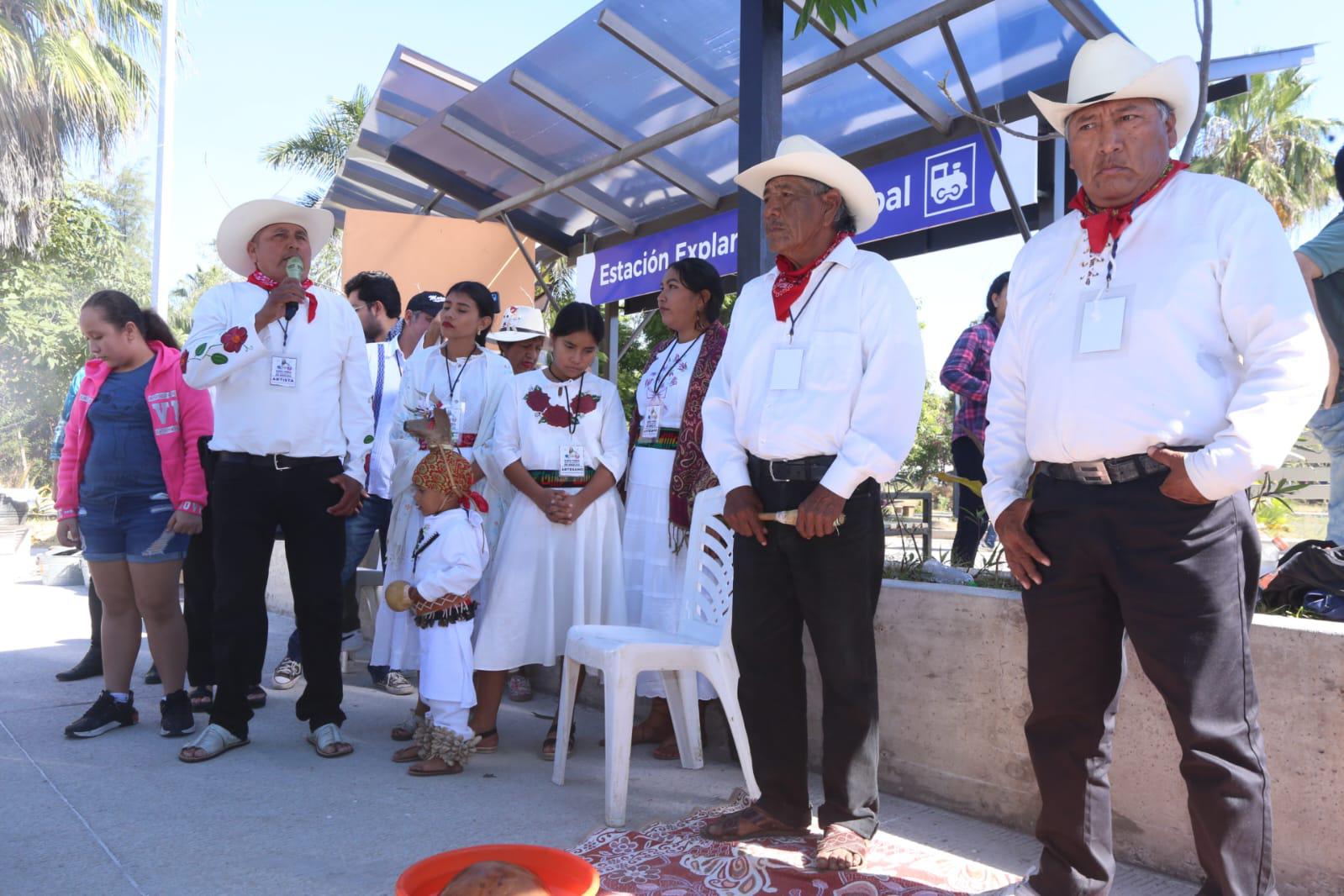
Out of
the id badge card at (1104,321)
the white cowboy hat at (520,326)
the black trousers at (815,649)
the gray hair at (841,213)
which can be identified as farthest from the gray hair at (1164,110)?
the white cowboy hat at (520,326)

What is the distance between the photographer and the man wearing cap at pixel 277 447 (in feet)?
14.2

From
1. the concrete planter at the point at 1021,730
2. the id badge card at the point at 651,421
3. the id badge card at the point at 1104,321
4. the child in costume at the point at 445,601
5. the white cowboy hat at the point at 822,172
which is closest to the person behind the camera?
the id badge card at the point at 1104,321

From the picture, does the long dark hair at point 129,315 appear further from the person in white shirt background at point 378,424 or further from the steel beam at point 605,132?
the steel beam at point 605,132

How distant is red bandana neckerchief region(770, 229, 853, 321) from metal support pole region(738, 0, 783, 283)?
4.36 feet

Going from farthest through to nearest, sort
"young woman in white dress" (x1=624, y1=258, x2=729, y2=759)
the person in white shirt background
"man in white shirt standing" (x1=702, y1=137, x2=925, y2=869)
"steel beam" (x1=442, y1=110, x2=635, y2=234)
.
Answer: "steel beam" (x1=442, y1=110, x2=635, y2=234), the person in white shirt background, "young woman in white dress" (x1=624, y1=258, x2=729, y2=759), "man in white shirt standing" (x1=702, y1=137, x2=925, y2=869)

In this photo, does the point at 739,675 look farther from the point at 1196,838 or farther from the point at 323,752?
the point at 323,752

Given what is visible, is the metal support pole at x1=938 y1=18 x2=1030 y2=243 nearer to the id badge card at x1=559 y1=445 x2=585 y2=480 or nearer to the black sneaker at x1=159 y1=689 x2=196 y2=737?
the id badge card at x1=559 y1=445 x2=585 y2=480

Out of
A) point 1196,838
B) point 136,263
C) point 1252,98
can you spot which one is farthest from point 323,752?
point 136,263

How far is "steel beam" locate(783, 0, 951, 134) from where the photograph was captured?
5.72m

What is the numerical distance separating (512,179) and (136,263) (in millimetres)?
48012

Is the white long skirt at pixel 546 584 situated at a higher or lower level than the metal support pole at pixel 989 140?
lower

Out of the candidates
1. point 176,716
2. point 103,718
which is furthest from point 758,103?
point 103,718

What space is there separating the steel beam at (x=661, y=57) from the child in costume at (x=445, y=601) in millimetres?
3090

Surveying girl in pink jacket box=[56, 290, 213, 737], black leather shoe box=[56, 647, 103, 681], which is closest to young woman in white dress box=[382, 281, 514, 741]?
girl in pink jacket box=[56, 290, 213, 737]
